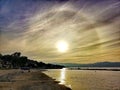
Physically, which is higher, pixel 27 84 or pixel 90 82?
pixel 90 82

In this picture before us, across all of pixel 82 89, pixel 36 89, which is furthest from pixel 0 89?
pixel 82 89

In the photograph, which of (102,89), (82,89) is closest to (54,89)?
(82,89)

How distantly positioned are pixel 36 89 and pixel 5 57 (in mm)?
171251

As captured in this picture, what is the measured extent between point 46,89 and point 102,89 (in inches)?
910

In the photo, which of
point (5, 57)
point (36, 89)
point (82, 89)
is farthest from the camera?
point (5, 57)

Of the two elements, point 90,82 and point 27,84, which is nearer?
point 27,84

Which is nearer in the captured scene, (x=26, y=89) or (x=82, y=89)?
(x=26, y=89)

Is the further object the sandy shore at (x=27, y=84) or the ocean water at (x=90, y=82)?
the ocean water at (x=90, y=82)

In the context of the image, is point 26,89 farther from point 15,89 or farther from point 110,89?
point 110,89

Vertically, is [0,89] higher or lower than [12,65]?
lower

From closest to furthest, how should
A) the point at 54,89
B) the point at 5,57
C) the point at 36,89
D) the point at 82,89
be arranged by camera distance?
the point at 36,89
the point at 54,89
the point at 82,89
the point at 5,57

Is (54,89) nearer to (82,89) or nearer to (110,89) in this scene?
(82,89)

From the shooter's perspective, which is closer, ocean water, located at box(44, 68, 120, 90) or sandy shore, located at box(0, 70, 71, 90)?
sandy shore, located at box(0, 70, 71, 90)

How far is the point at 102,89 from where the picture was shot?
4966 cm
